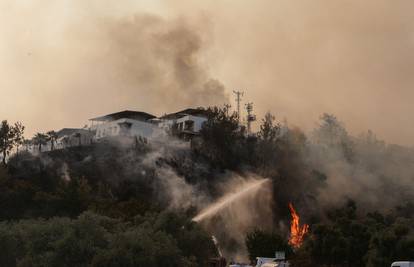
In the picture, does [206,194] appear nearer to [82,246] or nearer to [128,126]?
[128,126]

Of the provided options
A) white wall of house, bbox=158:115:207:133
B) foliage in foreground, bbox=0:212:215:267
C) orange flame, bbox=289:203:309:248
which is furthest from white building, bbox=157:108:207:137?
foliage in foreground, bbox=0:212:215:267

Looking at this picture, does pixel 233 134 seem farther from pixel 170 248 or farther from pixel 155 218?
pixel 170 248

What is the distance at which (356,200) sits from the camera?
150500 millimetres

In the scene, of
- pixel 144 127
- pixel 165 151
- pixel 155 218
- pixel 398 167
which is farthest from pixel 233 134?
pixel 155 218

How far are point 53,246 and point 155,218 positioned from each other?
2468cm

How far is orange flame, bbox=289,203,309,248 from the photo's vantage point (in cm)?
11722

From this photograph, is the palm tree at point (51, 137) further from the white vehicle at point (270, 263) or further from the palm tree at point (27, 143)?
the white vehicle at point (270, 263)

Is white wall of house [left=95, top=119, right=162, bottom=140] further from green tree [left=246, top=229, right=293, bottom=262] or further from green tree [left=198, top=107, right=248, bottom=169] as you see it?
green tree [left=246, top=229, right=293, bottom=262]

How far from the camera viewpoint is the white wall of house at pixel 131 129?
168375 mm

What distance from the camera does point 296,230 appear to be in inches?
4993

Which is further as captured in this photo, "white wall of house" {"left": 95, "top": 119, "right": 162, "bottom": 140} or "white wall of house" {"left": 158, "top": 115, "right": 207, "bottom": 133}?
"white wall of house" {"left": 158, "top": 115, "right": 207, "bottom": 133}

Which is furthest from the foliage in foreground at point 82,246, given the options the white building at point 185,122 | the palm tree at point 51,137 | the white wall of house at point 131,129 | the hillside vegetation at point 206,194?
the white building at point 185,122

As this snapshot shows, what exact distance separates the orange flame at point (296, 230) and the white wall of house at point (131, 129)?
146 feet

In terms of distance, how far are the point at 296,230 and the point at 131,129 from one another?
191ft
